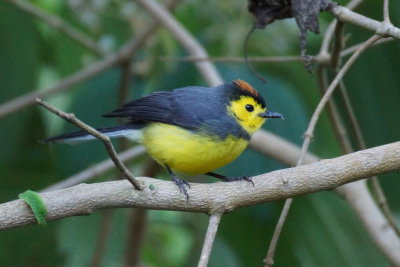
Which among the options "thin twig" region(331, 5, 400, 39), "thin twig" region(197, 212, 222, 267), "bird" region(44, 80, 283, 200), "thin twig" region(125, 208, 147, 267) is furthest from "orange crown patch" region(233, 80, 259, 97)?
"thin twig" region(197, 212, 222, 267)

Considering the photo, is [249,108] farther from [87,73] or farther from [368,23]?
[87,73]

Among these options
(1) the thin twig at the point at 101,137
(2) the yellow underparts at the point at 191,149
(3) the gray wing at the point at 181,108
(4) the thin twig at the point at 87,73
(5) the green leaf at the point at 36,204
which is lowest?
(5) the green leaf at the point at 36,204

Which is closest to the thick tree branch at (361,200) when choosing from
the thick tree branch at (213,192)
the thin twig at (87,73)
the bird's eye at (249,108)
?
the bird's eye at (249,108)

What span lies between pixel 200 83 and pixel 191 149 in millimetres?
1205

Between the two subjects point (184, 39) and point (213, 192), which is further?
point (184, 39)

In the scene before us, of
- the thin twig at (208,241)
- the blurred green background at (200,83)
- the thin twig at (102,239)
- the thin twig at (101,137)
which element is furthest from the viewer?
the thin twig at (102,239)

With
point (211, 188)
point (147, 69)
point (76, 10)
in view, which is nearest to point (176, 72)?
point (147, 69)

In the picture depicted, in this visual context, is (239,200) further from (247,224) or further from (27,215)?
(247,224)

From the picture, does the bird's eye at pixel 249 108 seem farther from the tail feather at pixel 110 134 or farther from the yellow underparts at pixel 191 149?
the tail feather at pixel 110 134

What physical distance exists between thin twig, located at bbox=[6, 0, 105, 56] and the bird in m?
1.07

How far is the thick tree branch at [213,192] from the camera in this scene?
2.15 meters

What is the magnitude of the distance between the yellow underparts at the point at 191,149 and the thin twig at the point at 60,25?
1.38m

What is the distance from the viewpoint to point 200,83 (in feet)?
13.8

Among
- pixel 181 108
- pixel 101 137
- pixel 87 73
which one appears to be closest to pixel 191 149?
pixel 181 108
